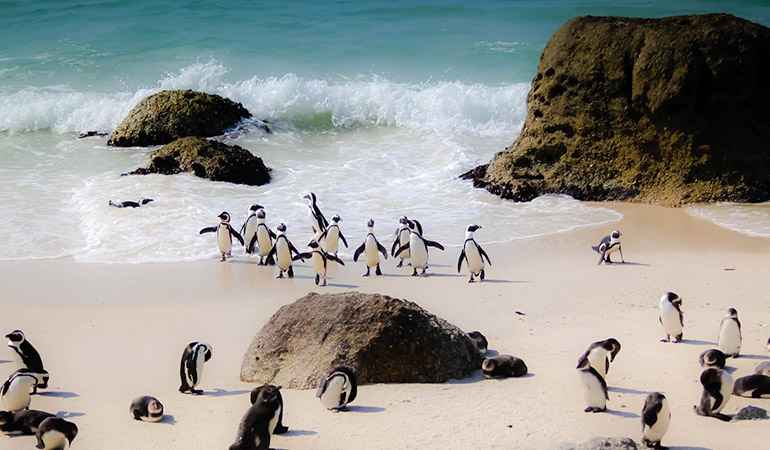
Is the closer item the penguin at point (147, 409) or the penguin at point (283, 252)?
the penguin at point (147, 409)

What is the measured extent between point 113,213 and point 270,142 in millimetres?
6920

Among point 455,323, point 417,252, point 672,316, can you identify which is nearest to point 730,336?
point 672,316

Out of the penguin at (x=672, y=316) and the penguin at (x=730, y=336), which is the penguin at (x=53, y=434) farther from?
the penguin at (x=730, y=336)

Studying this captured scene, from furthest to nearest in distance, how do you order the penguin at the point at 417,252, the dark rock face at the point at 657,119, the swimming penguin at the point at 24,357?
the dark rock face at the point at 657,119 < the penguin at the point at 417,252 < the swimming penguin at the point at 24,357

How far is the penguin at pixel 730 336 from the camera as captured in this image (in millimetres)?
6902

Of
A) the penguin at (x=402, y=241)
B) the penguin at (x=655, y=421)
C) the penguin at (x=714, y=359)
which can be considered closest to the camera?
the penguin at (x=655, y=421)

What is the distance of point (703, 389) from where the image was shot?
6016 mm

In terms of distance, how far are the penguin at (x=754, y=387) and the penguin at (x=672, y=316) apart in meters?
1.19

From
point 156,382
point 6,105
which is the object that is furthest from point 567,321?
point 6,105

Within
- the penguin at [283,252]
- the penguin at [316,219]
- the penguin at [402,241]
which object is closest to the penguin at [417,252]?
the penguin at [402,241]

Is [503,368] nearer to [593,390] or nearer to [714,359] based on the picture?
[593,390]

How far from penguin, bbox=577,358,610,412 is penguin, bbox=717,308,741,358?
5.10 feet

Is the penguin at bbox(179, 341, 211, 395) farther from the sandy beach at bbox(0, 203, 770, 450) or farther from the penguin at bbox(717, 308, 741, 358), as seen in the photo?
the penguin at bbox(717, 308, 741, 358)

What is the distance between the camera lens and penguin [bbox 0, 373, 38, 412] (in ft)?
20.5
